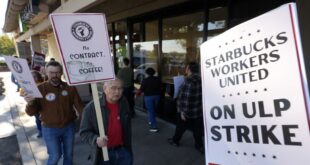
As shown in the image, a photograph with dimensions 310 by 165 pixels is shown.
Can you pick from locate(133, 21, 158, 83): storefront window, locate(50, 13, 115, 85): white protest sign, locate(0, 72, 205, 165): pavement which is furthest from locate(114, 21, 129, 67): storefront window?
locate(50, 13, 115, 85): white protest sign

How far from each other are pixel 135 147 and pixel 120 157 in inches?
102

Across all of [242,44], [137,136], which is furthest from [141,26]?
[242,44]

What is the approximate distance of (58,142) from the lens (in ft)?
12.4

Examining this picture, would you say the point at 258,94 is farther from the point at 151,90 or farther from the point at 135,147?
the point at 151,90

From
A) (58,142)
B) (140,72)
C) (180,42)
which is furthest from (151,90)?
(58,142)

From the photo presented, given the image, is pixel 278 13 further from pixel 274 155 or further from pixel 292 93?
pixel 274 155

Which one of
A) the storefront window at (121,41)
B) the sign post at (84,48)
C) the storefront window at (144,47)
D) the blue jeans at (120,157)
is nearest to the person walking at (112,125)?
the blue jeans at (120,157)

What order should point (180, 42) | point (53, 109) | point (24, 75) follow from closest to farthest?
point (24, 75)
point (53, 109)
point (180, 42)

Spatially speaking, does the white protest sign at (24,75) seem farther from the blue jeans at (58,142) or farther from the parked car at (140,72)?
the parked car at (140,72)

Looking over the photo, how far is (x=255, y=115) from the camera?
1.31 metres

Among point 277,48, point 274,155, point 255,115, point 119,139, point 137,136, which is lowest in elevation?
point 137,136

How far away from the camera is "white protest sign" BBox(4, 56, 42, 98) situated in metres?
Result: 3.18

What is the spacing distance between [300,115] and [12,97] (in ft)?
42.3

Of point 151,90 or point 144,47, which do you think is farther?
point 144,47
